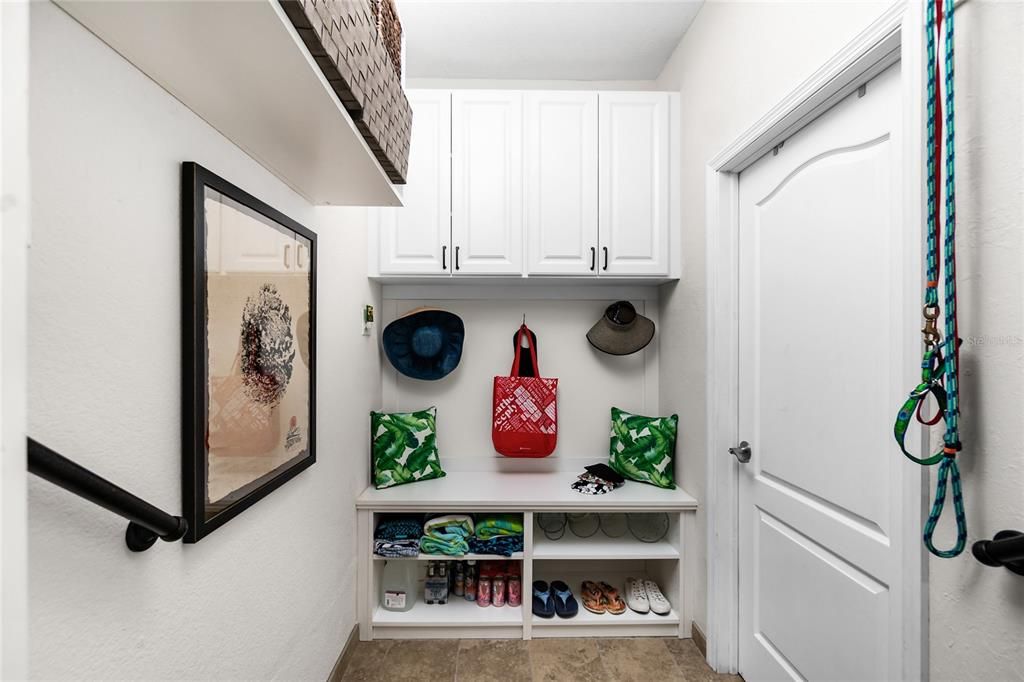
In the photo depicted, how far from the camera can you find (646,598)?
7.19 feet

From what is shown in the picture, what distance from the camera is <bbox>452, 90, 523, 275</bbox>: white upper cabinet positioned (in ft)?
7.18

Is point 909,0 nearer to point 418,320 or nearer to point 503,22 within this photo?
point 503,22

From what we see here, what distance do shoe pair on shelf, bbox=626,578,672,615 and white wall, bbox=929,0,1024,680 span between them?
1340mm

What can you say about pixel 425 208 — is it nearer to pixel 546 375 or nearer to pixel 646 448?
pixel 546 375

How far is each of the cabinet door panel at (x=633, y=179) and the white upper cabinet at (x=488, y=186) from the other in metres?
0.39

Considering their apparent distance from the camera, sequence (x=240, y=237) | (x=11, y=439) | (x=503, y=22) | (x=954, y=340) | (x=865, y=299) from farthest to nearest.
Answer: (x=503, y=22)
(x=865, y=299)
(x=240, y=237)
(x=954, y=340)
(x=11, y=439)

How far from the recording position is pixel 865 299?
1.23 meters

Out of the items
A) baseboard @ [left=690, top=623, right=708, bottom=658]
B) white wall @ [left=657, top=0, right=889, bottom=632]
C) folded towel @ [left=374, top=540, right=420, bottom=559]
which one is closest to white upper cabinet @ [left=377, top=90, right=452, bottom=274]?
white wall @ [left=657, top=0, right=889, bottom=632]

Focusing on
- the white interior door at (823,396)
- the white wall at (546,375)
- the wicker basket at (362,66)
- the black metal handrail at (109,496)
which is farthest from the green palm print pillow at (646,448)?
the black metal handrail at (109,496)

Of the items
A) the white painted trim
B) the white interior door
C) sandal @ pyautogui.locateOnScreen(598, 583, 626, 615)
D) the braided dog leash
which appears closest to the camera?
the white painted trim

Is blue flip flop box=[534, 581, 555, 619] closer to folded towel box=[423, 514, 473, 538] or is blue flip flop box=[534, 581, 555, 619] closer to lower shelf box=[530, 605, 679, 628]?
lower shelf box=[530, 605, 679, 628]

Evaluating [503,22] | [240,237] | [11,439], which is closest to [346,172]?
[240,237]

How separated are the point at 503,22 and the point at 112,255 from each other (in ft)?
6.09

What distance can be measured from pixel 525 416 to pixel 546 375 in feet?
1.02
